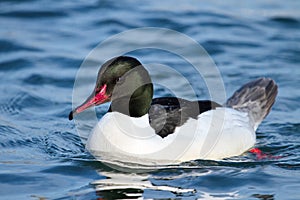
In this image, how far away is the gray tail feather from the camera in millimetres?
9742

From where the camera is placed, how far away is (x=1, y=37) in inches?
523

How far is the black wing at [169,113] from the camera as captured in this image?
809cm

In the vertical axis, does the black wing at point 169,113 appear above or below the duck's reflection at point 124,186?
above

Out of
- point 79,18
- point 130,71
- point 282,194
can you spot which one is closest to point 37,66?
point 79,18

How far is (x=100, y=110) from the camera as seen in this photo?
406 inches

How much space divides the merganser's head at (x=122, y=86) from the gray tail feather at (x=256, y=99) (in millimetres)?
2240

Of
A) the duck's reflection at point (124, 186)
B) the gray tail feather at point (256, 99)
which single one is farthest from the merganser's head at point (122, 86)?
the gray tail feather at point (256, 99)

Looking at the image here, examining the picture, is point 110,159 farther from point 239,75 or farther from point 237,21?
point 237,21

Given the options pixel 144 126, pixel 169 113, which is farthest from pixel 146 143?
pixel 169 113

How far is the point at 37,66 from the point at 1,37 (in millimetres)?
1585

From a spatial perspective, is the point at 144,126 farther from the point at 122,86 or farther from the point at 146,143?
the point at 122,86

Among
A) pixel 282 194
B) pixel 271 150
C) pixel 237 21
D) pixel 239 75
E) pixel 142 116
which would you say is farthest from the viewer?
pixel 237 21

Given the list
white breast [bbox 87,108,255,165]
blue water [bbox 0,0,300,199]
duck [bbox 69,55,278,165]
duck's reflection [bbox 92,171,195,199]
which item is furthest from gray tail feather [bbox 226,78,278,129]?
duck's reflection [bbox 92,171,195,199]

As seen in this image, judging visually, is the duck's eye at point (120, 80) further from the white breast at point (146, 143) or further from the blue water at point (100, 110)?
the blue water at point (100, 110)
